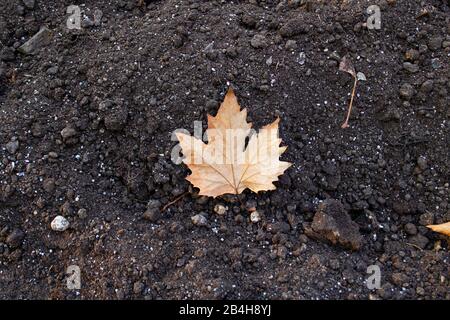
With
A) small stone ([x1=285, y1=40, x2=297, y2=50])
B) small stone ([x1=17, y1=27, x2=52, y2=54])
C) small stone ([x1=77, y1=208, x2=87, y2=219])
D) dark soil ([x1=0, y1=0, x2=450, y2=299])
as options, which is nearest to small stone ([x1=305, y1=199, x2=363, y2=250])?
dark soil ([x1=0, y1=0, x2=450, y2=299])

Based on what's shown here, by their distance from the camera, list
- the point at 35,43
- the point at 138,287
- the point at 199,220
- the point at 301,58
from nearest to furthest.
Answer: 1. the point at 138,287
2. the point at 199,220
3. the point at 301,58
4. the point at 35,43

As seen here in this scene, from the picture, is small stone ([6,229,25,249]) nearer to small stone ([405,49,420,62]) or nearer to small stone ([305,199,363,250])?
small stone ([305,199,363,250])

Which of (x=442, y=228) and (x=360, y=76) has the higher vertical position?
(x=360, y=76)

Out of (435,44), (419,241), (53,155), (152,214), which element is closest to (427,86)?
(435,44)

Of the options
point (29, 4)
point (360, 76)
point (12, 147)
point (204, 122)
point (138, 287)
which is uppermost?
point (29, 4)

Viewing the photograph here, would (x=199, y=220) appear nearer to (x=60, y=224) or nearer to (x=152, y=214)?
(x=152, y=214)

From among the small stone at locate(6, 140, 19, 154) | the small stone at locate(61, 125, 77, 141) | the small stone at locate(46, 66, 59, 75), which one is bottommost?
the small stone at locate(6, 140, 19, 154)
